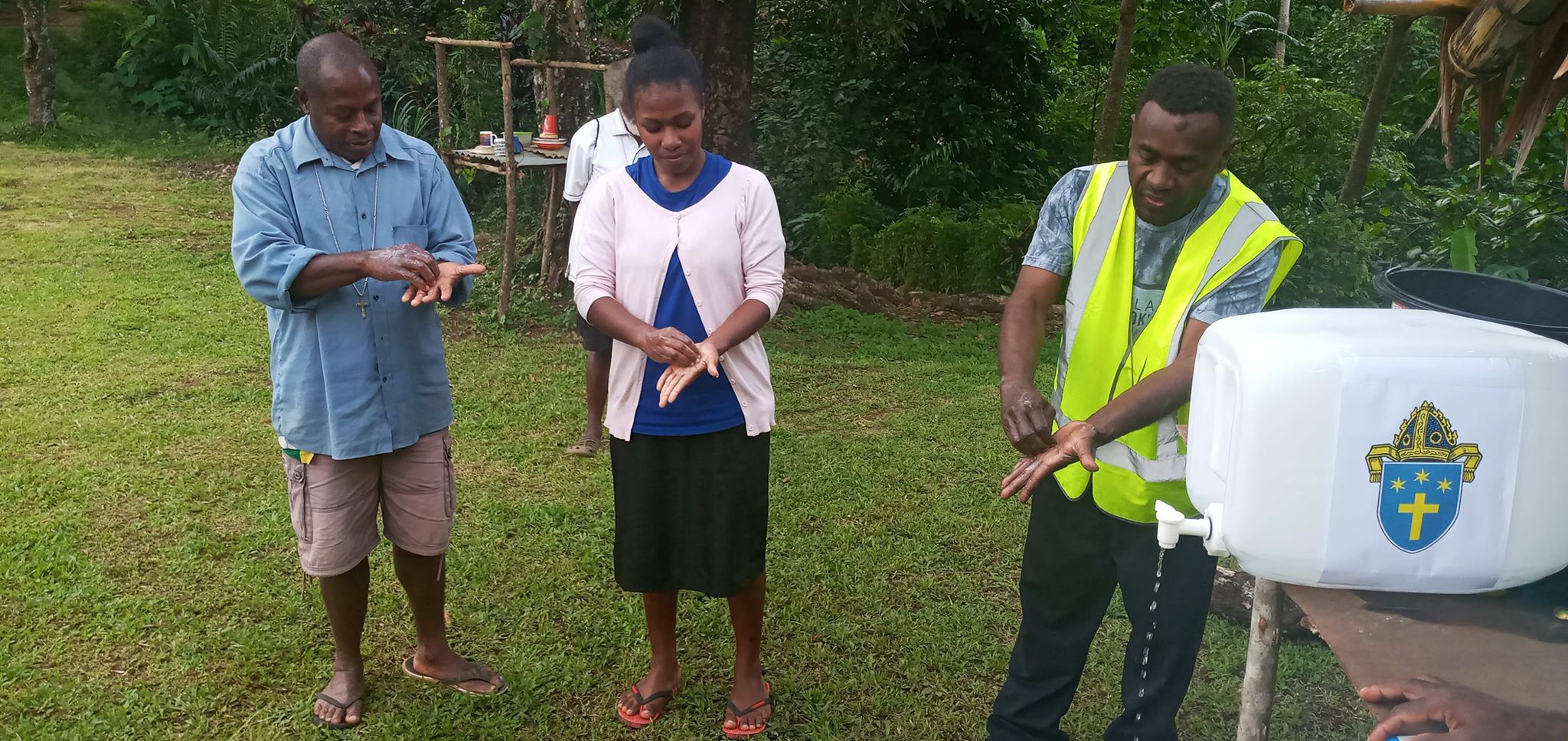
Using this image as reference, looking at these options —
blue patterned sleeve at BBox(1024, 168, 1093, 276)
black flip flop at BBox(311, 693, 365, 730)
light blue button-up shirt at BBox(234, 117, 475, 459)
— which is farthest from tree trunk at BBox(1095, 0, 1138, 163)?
black flip flop at BBox(311, 693, 365, 730)

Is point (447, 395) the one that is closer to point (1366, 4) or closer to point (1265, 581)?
point (1265, 581)

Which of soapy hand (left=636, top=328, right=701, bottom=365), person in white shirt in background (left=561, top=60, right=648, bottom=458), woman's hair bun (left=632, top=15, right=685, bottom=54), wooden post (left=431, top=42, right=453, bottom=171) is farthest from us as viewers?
wooden post (left=431, top=42, right=453, bottom=171)

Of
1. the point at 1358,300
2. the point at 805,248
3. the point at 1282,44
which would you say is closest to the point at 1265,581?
the point at 1358,300

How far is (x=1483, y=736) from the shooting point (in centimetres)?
155

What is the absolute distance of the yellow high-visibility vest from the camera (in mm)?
2340

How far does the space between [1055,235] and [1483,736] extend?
132 cm

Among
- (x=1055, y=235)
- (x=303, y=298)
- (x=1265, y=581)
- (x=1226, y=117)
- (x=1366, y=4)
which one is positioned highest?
(x=1366, y=4)

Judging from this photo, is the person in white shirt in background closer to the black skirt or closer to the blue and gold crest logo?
the black skirt

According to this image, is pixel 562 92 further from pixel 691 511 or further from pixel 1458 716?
pixel 1458 716

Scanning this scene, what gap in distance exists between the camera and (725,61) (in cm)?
693

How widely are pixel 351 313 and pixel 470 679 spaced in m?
1.14

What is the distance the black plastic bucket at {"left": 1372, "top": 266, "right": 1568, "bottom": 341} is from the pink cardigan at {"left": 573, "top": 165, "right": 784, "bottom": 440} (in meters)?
1.43

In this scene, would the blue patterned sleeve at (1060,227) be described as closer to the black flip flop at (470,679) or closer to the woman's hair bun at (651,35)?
the black flip flop at (470,679)

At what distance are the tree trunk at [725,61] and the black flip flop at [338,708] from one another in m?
4.49
